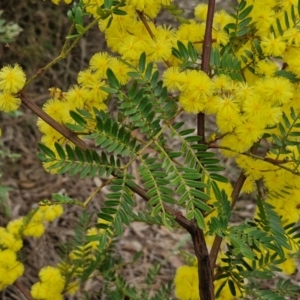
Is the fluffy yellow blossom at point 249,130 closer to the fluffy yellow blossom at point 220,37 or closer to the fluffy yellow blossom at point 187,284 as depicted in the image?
the fluffy yellow blossom at point 220,37

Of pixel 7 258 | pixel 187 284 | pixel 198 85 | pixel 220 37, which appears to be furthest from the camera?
pixel 7 258

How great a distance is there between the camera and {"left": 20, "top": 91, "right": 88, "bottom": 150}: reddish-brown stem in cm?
71

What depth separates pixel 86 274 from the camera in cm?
112

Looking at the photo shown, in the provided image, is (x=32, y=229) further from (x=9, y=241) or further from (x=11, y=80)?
(x=11, y=80)

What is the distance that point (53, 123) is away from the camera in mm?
723

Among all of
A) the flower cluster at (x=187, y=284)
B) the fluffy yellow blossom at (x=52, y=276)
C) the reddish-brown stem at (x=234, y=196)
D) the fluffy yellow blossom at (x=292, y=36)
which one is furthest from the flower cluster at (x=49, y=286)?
the fluffy yellow blossom at (x=292, y=36)

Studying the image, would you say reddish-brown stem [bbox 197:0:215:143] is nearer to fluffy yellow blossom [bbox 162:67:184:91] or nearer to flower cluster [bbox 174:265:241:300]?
fluffy yellow blossom [bbox 162:67:184:91]

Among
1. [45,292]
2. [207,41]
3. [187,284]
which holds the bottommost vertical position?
[45,292]

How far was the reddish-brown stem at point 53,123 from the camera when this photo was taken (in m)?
0.71

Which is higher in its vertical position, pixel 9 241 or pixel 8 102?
pixel 8 102

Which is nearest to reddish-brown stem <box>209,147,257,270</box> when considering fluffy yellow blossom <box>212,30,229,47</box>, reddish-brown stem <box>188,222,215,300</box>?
reddish-brown stem <box>188,222,215,300</box>

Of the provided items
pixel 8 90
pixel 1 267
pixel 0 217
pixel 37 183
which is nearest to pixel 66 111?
pixel 8 90

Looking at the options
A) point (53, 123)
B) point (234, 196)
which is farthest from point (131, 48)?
point (234, 196)

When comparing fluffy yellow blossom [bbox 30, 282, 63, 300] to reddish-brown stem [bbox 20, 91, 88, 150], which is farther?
fluffy yellow blossom [bbox 30, 282, 63, 300]
